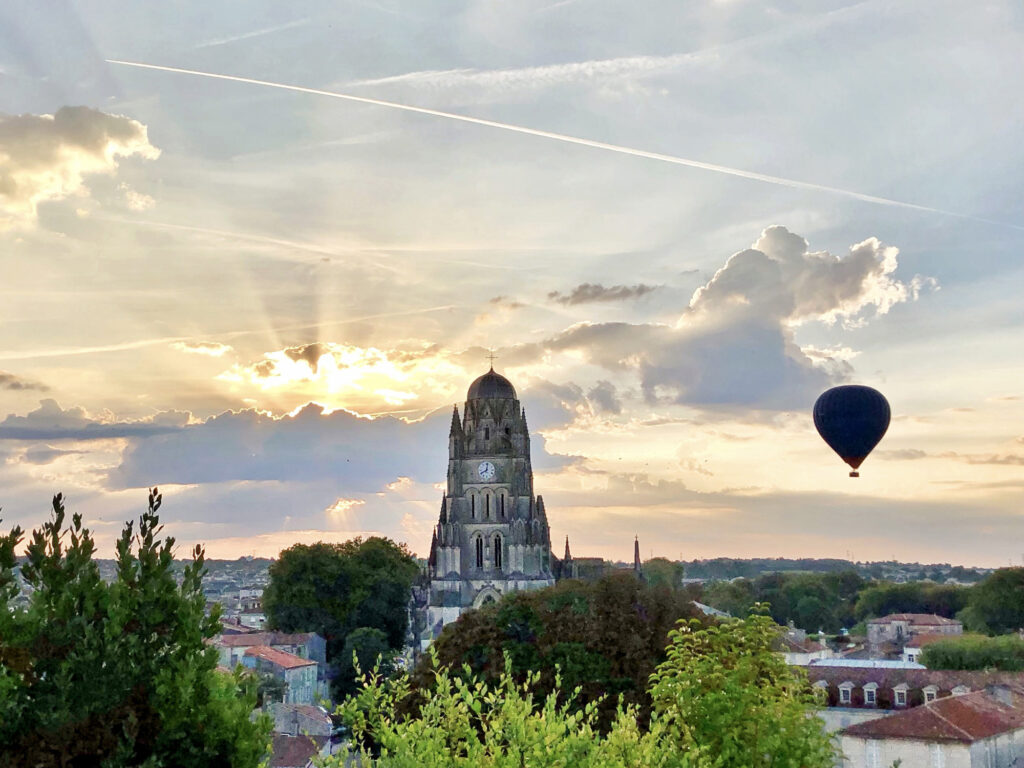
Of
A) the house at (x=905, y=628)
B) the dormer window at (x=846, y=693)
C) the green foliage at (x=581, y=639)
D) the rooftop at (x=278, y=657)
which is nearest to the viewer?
the green foliage at (x=581, y=639)

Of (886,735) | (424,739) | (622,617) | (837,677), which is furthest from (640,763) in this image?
(837,677)

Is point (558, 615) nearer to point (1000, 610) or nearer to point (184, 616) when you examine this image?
point (184, 616)

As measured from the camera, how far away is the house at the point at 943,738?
3950 cm

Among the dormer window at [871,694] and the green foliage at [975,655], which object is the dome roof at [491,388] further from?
the dormer window at [871,694]

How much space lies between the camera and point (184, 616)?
44.9ft

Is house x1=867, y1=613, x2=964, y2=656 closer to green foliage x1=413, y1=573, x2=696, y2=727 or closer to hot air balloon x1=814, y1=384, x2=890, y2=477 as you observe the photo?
hot air balloon x1=814, y1=384, x2=890, y2=477

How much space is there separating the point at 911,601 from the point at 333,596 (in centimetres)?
7661

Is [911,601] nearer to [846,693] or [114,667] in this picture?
[846,693]

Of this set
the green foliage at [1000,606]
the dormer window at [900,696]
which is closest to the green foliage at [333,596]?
the dormer window at [900,696]

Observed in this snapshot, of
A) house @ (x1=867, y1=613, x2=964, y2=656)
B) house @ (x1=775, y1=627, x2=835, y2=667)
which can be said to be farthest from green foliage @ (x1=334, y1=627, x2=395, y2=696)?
house @ (x1=867, y1=613, x2=964, y2=656)

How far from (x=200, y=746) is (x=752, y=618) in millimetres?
9800

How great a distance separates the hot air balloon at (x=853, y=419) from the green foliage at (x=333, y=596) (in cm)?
5029

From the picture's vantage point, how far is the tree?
→ 12945 mm

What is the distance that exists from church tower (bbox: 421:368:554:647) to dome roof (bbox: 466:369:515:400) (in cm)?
9
